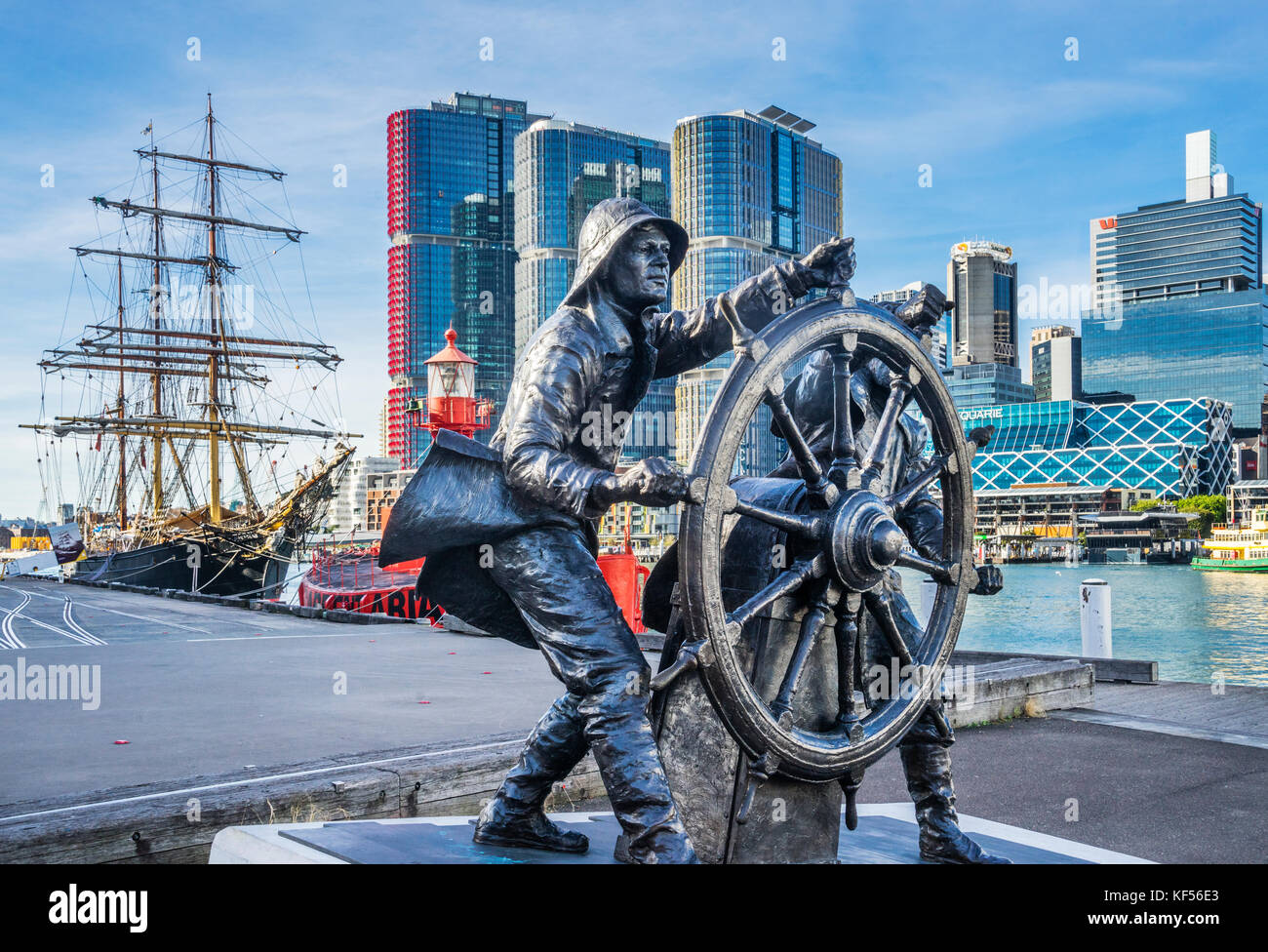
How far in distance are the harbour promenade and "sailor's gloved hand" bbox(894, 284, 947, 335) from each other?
9.49ft

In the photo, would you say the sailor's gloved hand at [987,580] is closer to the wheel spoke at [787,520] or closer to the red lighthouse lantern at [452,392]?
the wheel spoke at [787,520]

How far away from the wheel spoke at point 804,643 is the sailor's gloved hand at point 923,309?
122 centimetres

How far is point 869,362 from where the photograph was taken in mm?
4445

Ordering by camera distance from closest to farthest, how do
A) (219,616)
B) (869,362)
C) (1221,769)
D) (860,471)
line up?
(860,471)
(869,362)
(1221,769)
(219,616)

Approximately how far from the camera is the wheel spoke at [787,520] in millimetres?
3385

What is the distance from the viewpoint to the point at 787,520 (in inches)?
138

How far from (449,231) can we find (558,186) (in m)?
25.5

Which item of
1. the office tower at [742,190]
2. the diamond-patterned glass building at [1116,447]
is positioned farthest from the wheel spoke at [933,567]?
the diamond-patterned glass building at [1116,447]

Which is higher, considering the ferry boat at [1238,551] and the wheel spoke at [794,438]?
the wheel spoke at [794,438]

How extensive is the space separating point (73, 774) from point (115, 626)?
11.9 metres

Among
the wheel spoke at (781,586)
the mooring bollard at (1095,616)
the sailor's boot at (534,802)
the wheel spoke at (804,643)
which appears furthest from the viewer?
the mooring bollard at (1095,616)
